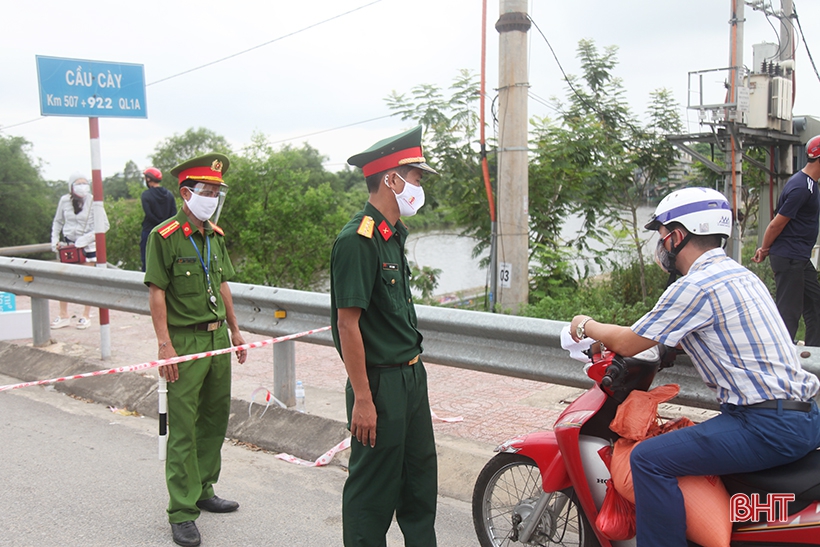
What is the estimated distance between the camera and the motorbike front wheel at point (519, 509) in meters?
3.17

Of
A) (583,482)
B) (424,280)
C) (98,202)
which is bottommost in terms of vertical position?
(583,482)

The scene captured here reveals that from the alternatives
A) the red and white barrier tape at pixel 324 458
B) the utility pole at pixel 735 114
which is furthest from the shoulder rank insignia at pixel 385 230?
the utility pole at pixel 735 114

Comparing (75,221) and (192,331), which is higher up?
(75,221)

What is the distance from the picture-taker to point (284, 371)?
546 cm

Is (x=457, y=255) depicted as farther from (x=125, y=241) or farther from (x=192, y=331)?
(x=192, y=331)

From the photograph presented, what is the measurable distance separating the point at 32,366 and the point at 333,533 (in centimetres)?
471

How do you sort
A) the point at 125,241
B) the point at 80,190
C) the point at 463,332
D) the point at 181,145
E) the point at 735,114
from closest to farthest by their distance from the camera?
1. the point at 463,332
2. the point at 80,190
3. the point at 735,114
4. the point at 125,241
5. the point at 181,145

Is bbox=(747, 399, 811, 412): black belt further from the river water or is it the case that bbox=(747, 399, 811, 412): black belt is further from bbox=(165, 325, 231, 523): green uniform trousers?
the river water

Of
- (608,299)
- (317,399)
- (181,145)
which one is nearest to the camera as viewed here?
(317,399)

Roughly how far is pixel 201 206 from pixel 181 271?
1.24 feet

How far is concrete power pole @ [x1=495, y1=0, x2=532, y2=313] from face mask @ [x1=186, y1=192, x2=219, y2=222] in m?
5.33

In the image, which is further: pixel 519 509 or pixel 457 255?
pixel 457 255

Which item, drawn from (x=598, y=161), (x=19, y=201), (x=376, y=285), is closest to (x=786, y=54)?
(x=598, y=161)

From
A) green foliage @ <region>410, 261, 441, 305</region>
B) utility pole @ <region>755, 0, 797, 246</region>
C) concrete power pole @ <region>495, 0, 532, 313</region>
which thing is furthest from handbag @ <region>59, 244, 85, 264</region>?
utility pole @ <region>755, 0, 797, 246</region>
